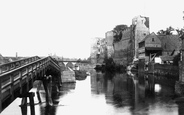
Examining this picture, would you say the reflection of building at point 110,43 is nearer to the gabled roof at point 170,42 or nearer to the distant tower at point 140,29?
the distant tower at point 140,29

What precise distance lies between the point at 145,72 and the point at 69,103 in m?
39.9

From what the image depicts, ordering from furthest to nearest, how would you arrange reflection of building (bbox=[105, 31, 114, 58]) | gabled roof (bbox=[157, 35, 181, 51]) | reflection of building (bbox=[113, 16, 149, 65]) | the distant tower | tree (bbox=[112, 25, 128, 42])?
1. tree (bbox=[112, 25, 128, 42])
2. reflection of building (bbox=[105, 31, 114, 58])
3. reflection of building (bbox=[113, 16, 149, 65])
4. the distant tower
5. gabled roof (bbox=[157, 35, 181, 51])

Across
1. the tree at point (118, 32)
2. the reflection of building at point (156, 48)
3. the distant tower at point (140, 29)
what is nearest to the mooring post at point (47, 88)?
the reflection of building at point (156, 48)

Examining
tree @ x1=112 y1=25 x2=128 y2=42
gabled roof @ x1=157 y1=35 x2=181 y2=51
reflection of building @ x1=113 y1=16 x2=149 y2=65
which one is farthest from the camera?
tree @ x1=112 y1=25 x2=128 y2=42

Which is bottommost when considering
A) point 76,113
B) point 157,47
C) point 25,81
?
point 76,113

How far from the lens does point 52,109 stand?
19.2 m

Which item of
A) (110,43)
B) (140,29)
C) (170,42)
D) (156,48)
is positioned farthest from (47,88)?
(110,43)

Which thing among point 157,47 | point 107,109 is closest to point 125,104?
point 107,109

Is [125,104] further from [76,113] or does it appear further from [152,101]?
[76,113]

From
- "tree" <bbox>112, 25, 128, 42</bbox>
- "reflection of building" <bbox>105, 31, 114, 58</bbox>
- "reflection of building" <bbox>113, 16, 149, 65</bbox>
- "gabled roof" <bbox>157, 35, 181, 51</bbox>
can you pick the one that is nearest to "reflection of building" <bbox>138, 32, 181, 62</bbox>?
"gabled roof" <bbox>157, 35, 181, 51</bbox>

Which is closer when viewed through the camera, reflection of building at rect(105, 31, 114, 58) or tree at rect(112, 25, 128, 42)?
reflection of building at rect(105, 31, 114, 58)

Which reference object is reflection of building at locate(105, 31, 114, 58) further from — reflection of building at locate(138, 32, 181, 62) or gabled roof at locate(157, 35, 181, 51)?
gabled roof at locate(157, 35, 181, 51)

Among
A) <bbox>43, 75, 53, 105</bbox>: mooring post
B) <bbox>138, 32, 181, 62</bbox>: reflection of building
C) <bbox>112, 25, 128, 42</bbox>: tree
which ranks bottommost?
<bbox>43, 75, 53, 105</bbox>: mooring post

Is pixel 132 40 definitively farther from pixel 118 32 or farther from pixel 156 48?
pixel 118 32
